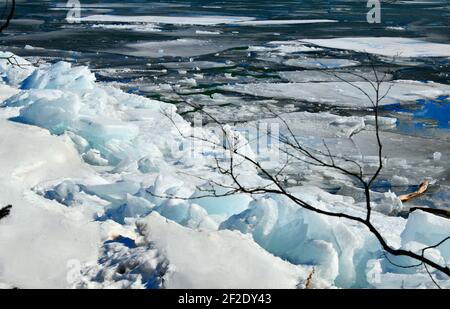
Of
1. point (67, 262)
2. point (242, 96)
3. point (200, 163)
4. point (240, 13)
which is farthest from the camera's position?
point (240, 13)

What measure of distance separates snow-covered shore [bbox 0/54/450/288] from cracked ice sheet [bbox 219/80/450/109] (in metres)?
4.41

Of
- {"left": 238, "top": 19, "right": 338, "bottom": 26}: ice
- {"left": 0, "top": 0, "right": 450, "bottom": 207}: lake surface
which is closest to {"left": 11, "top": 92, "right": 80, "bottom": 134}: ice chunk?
{"left": 0, "top": 0, "right": 450, "bottom": 207}: lake surface

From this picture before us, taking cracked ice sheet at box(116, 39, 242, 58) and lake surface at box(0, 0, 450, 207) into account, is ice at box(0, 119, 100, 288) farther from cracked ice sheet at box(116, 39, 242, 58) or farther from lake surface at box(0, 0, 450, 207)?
cracked ice sheet at box(116, 39, 242, 58)

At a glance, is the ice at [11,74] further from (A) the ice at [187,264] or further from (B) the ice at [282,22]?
(B) the ice at [282,22]

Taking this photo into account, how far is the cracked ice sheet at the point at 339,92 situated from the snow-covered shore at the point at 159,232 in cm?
441

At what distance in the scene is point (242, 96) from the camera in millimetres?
10422

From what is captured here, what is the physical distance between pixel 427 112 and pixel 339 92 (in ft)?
6.08

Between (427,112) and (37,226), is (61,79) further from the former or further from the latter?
(427,112)

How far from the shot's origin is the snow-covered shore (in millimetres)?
3496

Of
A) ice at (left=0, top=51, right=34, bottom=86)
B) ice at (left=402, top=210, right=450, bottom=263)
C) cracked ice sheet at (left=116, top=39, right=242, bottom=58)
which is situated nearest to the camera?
ice at (left=402, top=210, right=450, bottom=263)

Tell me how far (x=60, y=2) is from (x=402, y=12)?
53.9ft

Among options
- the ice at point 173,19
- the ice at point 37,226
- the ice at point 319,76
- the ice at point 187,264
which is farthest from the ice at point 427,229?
the ice at point 173,19
